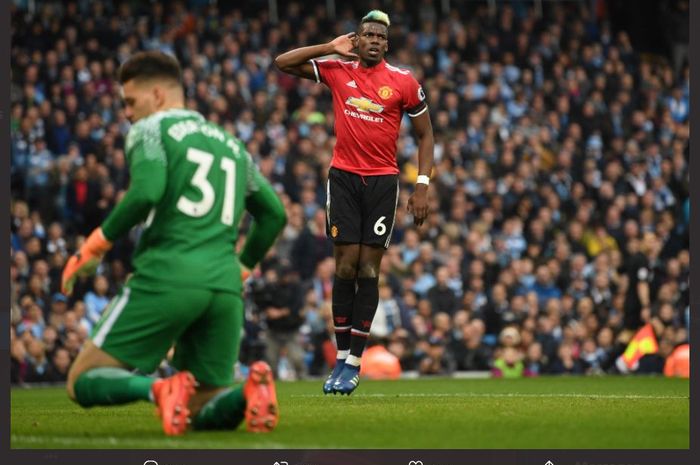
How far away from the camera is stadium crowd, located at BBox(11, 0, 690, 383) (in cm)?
1970

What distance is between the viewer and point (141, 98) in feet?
26.6

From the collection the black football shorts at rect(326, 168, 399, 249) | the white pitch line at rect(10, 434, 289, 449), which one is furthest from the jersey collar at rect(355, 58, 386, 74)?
the white pitch line at rect(10, 434, 289, 449)

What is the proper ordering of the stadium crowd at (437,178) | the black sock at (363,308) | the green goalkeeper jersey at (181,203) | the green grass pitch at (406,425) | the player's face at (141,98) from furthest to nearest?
the stadium crowd at (437,178) → the black sock at (363,308) → the player's face at (141,98) → the green goalkeeper jersey at (181,203) → the green grass pitch at (406,425)

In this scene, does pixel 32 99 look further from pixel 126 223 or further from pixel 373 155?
pixel 126 223

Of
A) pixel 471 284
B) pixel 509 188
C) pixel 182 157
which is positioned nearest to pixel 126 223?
pixel 182 157

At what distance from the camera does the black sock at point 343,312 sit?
11.5 m

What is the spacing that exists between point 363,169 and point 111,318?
152 inches

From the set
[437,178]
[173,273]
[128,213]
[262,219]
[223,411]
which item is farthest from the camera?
[437,178]

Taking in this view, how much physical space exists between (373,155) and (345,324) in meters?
1.41

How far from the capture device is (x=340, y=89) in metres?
11.4

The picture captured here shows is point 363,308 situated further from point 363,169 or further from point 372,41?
point 372,41

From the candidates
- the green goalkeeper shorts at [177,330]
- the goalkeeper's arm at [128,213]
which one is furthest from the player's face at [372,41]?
the goalkeeper's arm at [128,213]

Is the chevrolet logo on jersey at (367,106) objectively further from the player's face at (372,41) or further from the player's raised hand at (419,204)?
the player's raised hand at (419,204)

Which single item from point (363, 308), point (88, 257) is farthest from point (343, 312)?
point (88, 257)
